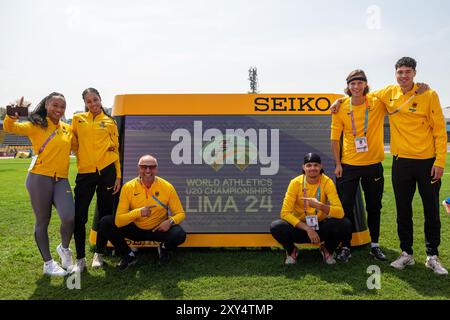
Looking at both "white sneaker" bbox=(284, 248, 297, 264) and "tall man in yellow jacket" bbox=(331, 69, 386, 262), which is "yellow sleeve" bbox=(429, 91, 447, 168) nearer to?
"tall man in yellow jacket" bbox=(331, 69, 386, 262)

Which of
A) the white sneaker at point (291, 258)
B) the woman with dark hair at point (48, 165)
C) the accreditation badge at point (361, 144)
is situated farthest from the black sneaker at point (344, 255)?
the woman with dark hair at point (48, 165)

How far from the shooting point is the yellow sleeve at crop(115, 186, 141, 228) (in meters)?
3.46

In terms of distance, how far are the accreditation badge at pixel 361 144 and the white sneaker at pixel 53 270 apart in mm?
2995

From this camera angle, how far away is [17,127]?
3242mm

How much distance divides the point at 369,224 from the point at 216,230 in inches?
63.2

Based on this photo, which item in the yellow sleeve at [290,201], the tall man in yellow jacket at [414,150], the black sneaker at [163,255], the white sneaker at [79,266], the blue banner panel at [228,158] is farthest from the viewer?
the blue banner panel at [228,158]

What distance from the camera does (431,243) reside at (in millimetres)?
3451

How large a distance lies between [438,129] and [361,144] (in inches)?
25.9

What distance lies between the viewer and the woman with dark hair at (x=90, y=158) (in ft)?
11.5

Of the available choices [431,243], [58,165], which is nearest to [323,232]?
[431,243]

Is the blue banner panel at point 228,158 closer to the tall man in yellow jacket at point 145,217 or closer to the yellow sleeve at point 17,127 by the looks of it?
the tall man in yellow jacket at point 145,217

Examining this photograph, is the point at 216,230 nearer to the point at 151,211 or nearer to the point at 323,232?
the point at 151,211

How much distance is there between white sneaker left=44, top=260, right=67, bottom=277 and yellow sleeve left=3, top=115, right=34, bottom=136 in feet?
4.01
